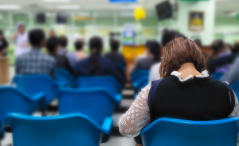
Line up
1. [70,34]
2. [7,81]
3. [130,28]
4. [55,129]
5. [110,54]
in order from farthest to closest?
[70,34] < [130,28] < [7,81] < [110,54] < [55,129]

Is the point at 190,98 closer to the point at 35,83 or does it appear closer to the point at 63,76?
the point at 35,83

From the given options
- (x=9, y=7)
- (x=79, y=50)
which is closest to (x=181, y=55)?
(x=79, y=50)

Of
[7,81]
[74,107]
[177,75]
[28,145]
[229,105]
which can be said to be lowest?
[7,81]

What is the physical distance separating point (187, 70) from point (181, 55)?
0.29 ft

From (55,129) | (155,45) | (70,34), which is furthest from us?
(70,34)

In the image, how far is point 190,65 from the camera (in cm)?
128

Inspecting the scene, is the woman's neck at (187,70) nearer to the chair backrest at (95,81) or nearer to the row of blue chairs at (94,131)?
the row of blue chairs at (94,131)

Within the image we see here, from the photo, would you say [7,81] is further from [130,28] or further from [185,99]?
[185,99]

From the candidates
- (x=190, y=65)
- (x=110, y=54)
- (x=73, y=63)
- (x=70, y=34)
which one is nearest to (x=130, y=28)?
(x=110, y=54)

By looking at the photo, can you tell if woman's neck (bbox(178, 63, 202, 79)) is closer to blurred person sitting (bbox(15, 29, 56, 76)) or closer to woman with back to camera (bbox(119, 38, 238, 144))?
woman with back to camera (bbox(119, 38, 238, 144))

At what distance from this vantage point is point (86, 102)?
2158 millimetres

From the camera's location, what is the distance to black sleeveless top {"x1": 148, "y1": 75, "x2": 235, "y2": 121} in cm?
116

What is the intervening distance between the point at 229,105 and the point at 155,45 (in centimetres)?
269

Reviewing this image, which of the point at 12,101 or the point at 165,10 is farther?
the point at 165,10
